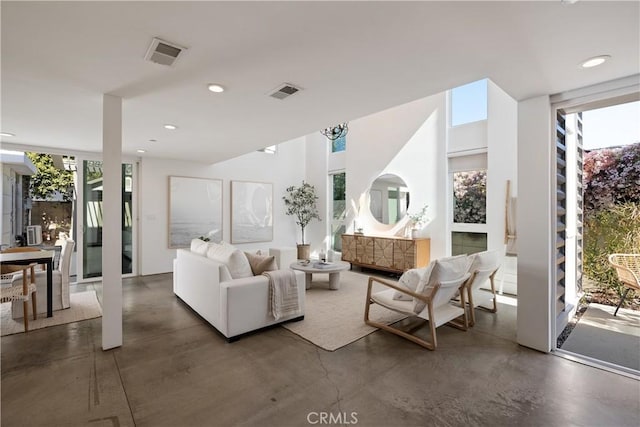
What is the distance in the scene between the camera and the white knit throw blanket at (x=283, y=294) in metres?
3.22

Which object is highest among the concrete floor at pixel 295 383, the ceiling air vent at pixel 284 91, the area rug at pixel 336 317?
the ceiling air vent at pixel 284 91

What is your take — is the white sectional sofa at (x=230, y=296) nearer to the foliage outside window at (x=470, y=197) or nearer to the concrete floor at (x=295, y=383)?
the concrete floor at (x=295, y=383)

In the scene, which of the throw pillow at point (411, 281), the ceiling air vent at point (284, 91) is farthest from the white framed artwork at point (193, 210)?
the throw pillow at point (411, 281)

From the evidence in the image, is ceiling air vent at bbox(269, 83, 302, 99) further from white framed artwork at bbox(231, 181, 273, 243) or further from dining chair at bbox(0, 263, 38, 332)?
white framed artwork at bbox(231, 181, 273, 243)

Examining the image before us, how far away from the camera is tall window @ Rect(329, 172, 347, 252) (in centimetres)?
753

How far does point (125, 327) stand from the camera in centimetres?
333

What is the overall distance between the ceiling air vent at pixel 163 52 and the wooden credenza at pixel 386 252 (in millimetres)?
4465

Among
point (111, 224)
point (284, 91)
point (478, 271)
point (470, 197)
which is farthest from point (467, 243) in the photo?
point (111, 224)

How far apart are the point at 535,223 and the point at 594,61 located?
1377 millimetres

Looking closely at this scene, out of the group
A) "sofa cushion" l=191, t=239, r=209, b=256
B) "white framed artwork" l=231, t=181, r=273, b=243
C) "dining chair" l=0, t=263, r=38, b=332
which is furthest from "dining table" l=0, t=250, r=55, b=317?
"white framed artwork" l=231, t=181, r=273, b=243

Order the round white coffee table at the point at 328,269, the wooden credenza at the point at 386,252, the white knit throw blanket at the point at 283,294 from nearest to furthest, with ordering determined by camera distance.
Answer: the white knit throw blanket at the point at 283,294, the round white coffee table at the point at 328,269, the wooden credenza at the point at 386,252

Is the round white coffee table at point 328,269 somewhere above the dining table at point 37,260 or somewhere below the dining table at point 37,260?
below

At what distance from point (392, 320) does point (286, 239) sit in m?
5.09

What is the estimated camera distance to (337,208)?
7684mm
